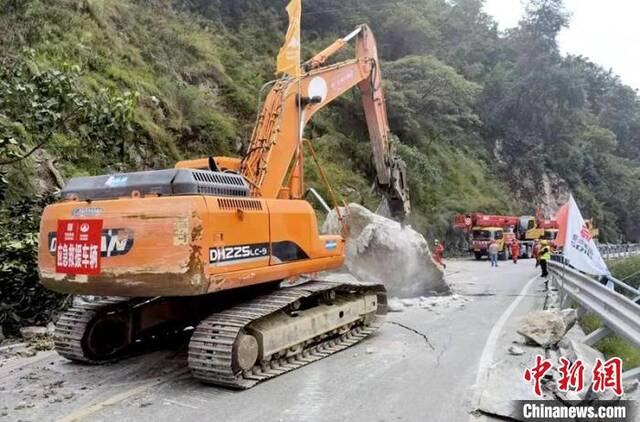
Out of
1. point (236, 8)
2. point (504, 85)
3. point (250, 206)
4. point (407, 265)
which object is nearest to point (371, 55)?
point (407, 265)

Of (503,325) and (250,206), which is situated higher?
(250,206)

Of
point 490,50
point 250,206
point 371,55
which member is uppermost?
point 490,50

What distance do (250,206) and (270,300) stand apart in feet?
3.60

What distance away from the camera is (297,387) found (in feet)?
17.5

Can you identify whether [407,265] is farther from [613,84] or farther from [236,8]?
[613,84]

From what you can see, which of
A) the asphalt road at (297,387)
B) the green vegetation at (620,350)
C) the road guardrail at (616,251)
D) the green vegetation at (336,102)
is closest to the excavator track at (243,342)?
the asphalt road at (297,387)

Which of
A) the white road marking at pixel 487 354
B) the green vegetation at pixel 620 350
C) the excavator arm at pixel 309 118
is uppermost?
the excavator arm at pixel 309 118

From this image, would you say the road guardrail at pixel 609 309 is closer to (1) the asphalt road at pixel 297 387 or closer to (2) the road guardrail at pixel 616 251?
(1) the asphalt road at pixel 297 387

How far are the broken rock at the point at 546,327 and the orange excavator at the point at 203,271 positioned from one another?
203cm

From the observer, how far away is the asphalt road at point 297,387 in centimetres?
459

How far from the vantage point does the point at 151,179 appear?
5566 millimetres

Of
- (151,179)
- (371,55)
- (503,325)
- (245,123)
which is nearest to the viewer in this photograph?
(151,179)

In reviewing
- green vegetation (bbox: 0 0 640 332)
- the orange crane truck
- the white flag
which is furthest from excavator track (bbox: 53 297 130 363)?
the orange crane truck

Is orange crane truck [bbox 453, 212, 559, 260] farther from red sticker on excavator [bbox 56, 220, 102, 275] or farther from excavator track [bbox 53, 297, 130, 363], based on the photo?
red sticker on excavator [bbox 56, 220, 102, 275]
